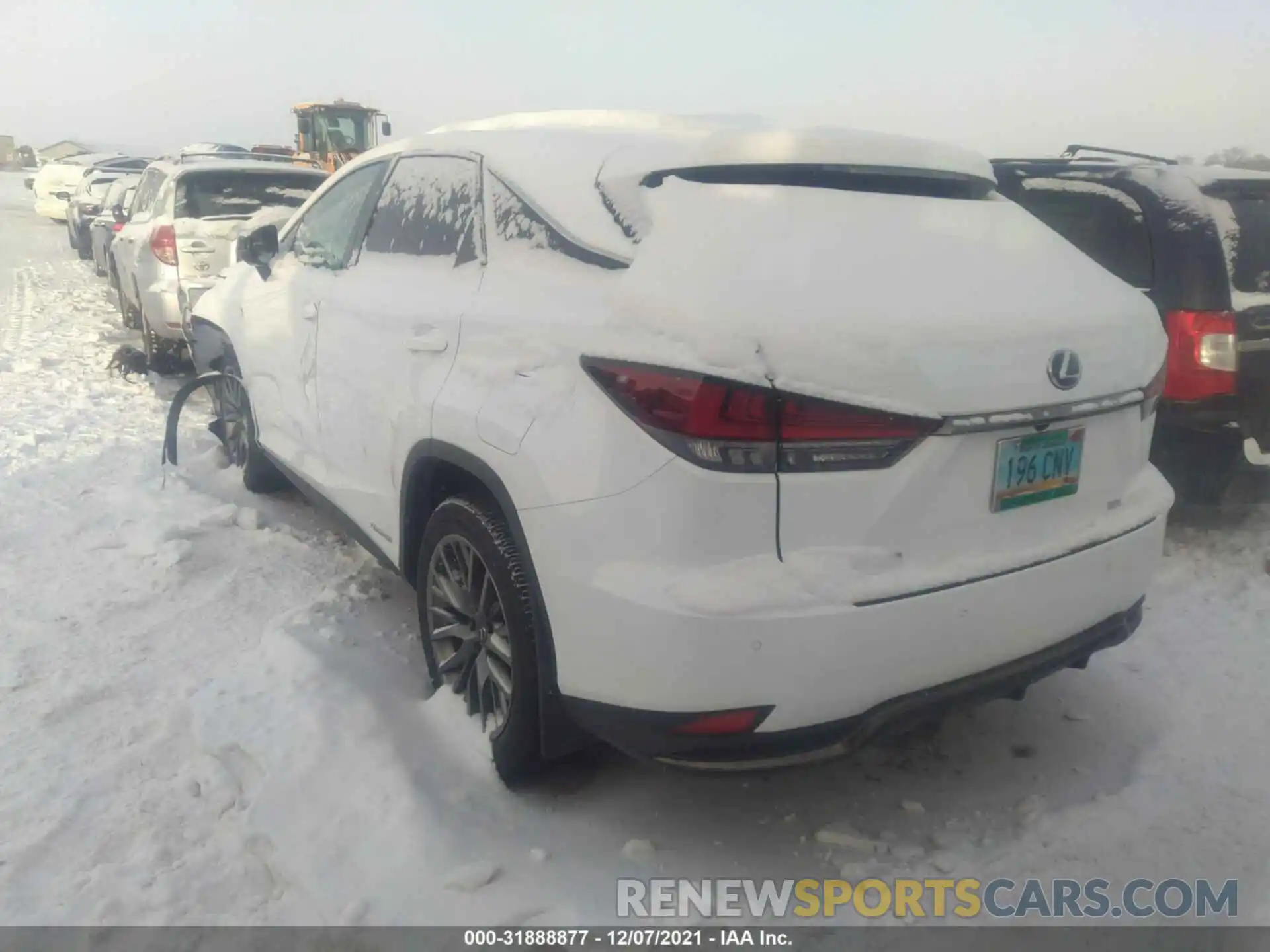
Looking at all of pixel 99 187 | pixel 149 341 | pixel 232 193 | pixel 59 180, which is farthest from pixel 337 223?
pixel 59 180

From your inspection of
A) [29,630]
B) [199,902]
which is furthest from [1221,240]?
[29,630]

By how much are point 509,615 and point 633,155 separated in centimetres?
123

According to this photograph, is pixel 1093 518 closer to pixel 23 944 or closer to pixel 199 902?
pixel 199 902

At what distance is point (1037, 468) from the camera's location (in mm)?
2248

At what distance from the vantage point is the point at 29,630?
358 cm

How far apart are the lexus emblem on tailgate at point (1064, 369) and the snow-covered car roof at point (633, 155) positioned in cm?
63

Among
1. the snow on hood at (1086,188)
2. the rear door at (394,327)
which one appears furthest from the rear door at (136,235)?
the snow on hood at (1086,188)

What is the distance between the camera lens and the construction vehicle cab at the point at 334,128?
24297 millimetres

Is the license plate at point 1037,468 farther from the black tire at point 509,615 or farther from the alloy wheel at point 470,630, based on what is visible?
the alloy wheel at point 470,630

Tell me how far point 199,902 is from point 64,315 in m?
11.4

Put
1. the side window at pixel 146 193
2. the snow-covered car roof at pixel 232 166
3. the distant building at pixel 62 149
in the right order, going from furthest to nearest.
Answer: the distant building at pixel 62 149
the side window at pixel 146 193
the snow-covered car roof at pixel 232 166

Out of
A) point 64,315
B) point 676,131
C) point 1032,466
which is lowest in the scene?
point 64,315

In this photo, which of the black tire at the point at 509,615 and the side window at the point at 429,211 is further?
the side window at the point at 429,211

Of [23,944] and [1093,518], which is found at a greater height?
[1093,518]
